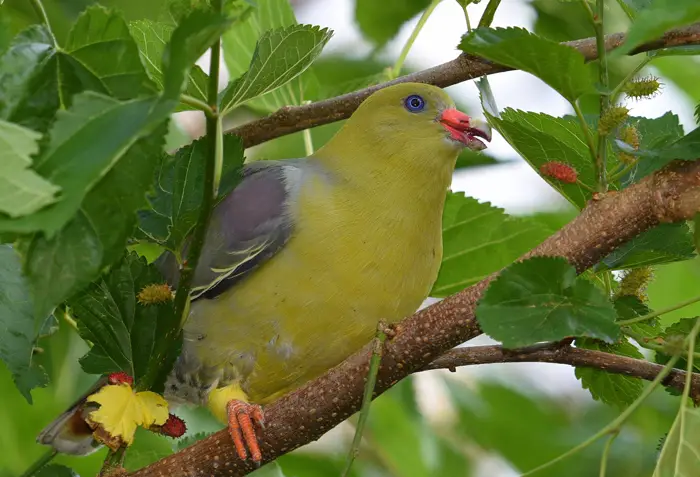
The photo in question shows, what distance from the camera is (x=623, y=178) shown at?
1541mm

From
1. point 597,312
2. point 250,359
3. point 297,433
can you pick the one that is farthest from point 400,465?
point 597,312

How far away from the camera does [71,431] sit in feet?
6.55

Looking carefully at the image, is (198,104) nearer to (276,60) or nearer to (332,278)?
(276,60)

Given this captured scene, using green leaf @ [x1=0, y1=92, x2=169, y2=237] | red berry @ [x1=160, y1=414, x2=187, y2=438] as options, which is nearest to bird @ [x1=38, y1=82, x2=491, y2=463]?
red berry @ [x1=160, y1=414, x2=187, y2=438]

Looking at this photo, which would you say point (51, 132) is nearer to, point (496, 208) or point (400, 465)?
point (496, 208)

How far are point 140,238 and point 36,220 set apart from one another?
0.61 meters

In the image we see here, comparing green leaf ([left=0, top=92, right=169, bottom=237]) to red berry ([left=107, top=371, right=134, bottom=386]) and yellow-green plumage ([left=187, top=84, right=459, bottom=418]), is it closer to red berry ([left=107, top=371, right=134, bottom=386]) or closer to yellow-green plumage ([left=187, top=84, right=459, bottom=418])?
red berry ([left=107, top=371, right=134, bottom=386])

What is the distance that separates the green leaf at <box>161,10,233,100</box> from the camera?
86cm

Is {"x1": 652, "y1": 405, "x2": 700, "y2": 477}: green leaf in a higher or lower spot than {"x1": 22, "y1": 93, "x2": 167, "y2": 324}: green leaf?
lower

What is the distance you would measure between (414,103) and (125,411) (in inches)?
38.2

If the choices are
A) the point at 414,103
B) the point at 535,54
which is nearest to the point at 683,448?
the point at 535,54

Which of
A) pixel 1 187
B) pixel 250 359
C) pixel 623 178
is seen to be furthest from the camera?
pixel 250 359

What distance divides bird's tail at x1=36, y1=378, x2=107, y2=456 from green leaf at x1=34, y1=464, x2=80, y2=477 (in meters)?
0.31

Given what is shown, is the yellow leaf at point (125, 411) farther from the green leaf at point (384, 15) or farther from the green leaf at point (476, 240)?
the green leaf at point (384, 15)
